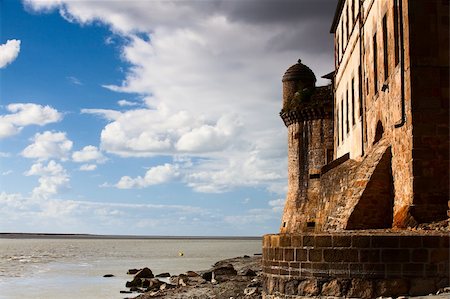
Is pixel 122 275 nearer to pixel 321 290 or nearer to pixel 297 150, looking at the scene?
pixel 297 150

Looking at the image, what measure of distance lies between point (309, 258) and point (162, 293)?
16424 millimetres

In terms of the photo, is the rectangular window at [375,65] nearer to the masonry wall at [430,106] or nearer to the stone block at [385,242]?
the masonry wall at [430,106]

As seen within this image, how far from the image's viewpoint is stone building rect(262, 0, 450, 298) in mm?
10047

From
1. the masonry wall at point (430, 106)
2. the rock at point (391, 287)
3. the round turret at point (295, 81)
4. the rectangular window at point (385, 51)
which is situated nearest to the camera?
the rock at point (391, 287)

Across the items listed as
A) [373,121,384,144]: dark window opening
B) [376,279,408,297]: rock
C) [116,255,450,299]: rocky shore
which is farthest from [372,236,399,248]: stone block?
[116,255,450,299]: rocky shore

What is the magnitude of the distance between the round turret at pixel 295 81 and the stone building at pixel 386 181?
52.4ft

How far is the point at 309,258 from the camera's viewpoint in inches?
422

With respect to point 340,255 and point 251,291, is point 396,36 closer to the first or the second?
point 340,255

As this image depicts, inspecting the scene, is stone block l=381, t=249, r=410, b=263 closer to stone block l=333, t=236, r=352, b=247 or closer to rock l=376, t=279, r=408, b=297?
rock l=376, t=279, r=408, b=297

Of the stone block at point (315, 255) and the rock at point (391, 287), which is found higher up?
the stone block at point (315, 255)

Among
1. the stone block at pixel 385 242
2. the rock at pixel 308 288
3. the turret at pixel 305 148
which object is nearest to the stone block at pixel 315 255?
the rock at pixel 308 288

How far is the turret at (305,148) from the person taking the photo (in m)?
35.5

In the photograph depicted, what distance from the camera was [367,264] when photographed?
1014 centimetres

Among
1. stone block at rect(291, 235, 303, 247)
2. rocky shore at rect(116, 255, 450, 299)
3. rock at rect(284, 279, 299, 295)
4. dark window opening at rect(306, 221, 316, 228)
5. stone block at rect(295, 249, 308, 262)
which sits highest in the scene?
dark window opening at rect(306, 221, 316, 228)
